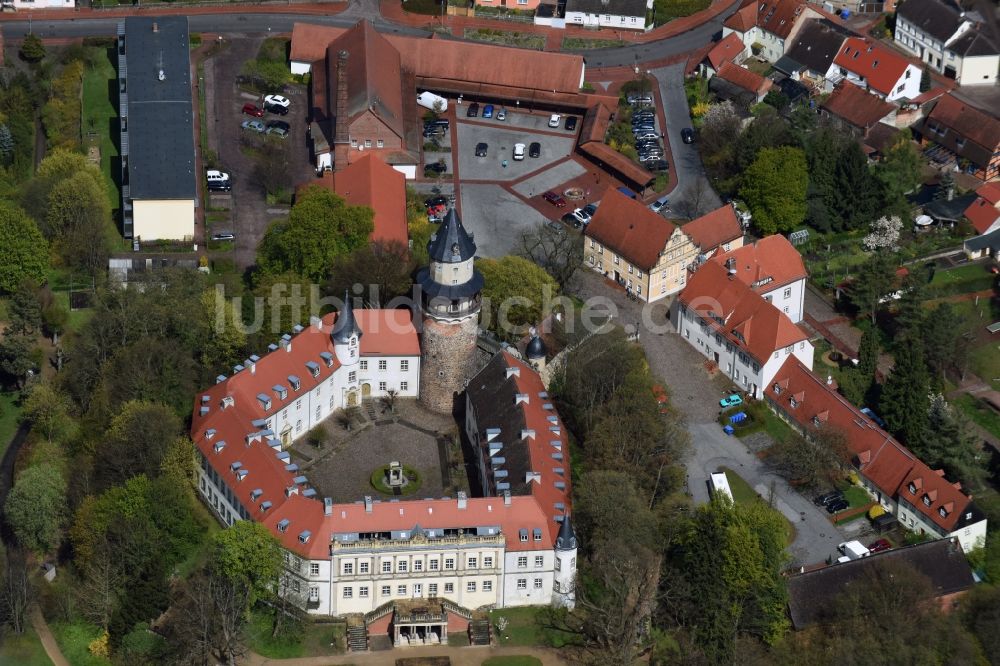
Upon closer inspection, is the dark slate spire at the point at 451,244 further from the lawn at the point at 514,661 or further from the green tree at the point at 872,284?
the green tree at the point at 872,284

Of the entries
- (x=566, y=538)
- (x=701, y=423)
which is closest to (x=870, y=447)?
(x=701, y=423)

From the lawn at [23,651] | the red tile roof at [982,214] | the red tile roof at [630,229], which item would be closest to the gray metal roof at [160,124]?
the red tile roof at [630,229]

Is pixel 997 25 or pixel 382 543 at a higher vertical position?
pixel 997 25

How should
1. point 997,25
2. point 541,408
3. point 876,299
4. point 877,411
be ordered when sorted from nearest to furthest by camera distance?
A: point 997,25 → point 541,408 → point 877,411 → point 876,299

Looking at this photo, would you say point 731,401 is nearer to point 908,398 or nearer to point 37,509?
point 908,398

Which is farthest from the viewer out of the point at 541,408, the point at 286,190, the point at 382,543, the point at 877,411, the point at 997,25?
the point at 286,190

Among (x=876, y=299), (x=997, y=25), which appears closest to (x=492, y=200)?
(x=876, y=299)

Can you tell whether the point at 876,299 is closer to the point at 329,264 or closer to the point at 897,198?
the point at 897,198

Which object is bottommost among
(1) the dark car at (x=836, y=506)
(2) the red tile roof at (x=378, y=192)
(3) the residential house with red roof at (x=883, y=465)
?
(1) the dark car at (x=836, y=506)
